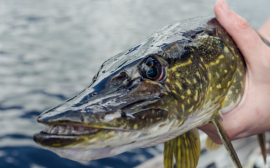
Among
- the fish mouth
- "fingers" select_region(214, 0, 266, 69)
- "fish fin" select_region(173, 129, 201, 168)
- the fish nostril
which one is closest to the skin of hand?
"fingers" select_region(214, 0, 266, 69)

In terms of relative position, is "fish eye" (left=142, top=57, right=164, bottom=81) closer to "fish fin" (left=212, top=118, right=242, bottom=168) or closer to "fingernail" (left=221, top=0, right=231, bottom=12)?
"fish fin" (left=212, top=118, right=242, bottom=168)

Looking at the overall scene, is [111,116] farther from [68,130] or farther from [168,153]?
[168,153]

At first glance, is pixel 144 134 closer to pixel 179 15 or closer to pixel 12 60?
pixel 12 60

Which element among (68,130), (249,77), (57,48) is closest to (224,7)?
(249,77)

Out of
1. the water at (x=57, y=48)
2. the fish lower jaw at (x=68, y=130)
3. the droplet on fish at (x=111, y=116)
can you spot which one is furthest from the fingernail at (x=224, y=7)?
the water at (x=57, y=48)

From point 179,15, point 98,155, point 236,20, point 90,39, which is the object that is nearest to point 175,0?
point 179,15

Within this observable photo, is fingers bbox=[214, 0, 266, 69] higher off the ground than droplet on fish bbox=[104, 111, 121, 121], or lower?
higher

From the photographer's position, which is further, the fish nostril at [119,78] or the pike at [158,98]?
the fish nostril at [119,78]

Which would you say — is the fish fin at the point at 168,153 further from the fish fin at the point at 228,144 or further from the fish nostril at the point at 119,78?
the fish nostril at the point at 119,78
